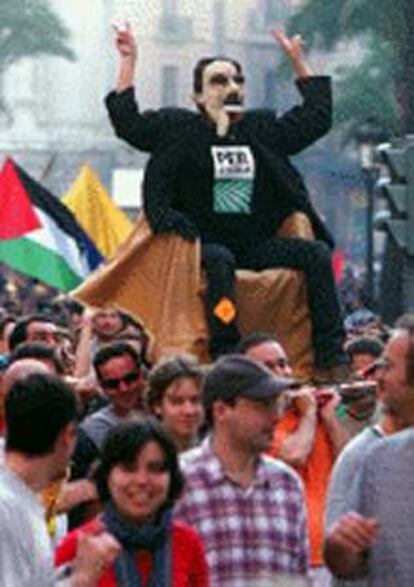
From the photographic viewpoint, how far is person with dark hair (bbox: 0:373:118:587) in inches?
366

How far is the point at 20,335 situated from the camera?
670 inches

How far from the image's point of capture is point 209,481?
36.0ft

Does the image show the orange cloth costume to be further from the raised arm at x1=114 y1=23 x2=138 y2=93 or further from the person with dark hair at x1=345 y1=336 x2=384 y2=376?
the person with dark hair at x1=345 y1=336 x2=384 y2=376

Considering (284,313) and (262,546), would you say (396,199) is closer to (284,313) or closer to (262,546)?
(284,313)

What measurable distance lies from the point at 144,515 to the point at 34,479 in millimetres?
580

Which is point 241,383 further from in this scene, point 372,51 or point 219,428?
point 372,51

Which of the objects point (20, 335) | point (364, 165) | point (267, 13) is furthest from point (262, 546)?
point (267, 13)

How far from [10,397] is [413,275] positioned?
11429mm

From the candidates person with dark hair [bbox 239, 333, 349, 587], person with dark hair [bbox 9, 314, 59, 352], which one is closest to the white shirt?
person with dark hair [bbox 239, 333, 349, 587]

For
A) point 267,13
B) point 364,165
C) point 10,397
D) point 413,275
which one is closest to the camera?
point 10,397

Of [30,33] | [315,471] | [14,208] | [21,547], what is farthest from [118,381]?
[30,33]

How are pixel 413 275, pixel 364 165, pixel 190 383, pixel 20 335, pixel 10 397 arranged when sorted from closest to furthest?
pixel 10 397
pixel 190 383
pixel 20 335
pixel 413 275
pixel 364 165

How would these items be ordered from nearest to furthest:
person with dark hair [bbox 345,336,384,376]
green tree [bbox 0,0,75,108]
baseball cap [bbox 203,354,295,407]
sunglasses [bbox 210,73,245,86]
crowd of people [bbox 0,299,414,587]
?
crowd of people [bbox 0,299,414,587] < baseball cap [bbox 203,354,295,407] < sunglasses [bbox 210,73,245,86] < person with dark hair [bbox 345,336,384,376] < green tree [bbox 0,0,75,108]

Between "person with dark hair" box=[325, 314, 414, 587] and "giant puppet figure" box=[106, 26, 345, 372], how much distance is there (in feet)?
13.8
